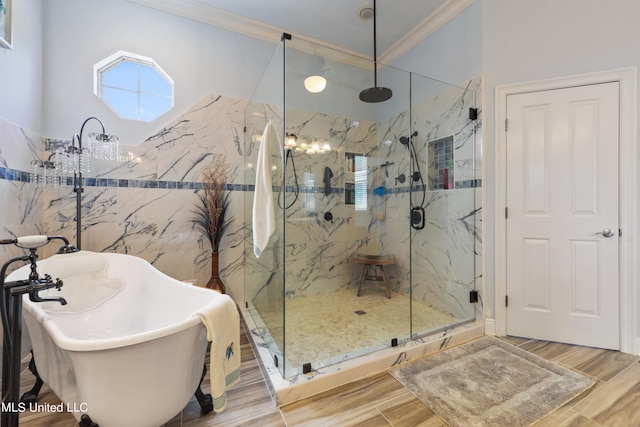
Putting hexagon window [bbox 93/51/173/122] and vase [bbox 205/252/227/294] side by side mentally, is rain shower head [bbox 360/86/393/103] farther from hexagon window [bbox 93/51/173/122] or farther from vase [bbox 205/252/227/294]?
vase [bbox 205/252/227/294]

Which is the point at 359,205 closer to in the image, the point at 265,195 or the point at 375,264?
the point at 375,264

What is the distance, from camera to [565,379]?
5.58ft

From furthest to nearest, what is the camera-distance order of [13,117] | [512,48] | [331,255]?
[331,255] → [512,48] → [13,117]

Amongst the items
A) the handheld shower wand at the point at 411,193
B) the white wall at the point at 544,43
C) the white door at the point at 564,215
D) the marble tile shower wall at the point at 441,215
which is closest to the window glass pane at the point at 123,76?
the marble tile shower wall at the point at 441,215

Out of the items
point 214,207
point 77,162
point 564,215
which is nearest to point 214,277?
point 214,207

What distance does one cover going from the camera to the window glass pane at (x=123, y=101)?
8.21 ft

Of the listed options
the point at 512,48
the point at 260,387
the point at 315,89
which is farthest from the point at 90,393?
the point at 512,48

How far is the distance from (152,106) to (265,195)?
1.73 m

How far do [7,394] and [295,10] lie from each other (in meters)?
3.44

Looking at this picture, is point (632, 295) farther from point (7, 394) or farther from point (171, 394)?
point (7, 394)

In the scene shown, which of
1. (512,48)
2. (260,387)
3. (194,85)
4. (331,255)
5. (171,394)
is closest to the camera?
(171,394)

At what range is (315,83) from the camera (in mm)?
2377

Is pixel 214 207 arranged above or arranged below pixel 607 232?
above

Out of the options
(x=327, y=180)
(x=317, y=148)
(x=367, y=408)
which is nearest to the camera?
(x=367, y=408)
